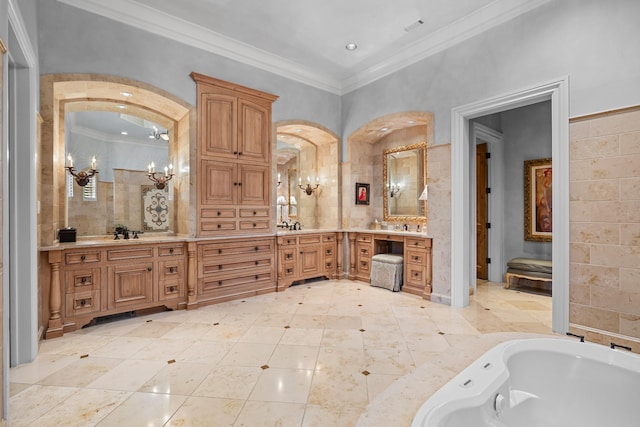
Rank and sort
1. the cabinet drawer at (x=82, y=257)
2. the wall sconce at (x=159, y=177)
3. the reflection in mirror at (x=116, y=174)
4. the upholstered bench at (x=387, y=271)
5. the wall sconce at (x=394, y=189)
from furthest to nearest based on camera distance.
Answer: the wall sconce at (x=394, y=189) < the upholstered bench at (x=387, y=271) < the wall sconce at (x=159, y=177) < the reflection in mirror at (x=116, y=174) < the cabinet drawer at (x=82, y=257)

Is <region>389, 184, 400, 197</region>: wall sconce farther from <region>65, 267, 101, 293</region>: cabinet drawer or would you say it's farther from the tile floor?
<region>65, 267, 101, 293</region>: cabinet drawer

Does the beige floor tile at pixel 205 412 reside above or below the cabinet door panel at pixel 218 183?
below

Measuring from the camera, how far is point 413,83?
14.2 ft

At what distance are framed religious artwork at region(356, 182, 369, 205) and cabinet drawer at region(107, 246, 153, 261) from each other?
3381 mm

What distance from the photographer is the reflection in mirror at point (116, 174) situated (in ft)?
12.5

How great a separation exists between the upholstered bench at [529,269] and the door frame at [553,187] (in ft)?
4.48

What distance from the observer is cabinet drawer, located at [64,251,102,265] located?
3.01 meters

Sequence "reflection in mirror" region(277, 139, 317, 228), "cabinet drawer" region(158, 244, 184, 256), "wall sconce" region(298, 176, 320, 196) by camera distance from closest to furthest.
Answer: "cabinet drawer" region(158, 244, 184, 256) < "wall sconce" region(298, 176, 320, 196) < "reflection in mirror" region(277, 139, 317, 228)

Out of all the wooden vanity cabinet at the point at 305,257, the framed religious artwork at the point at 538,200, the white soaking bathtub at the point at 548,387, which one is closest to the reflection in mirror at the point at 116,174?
the wooden vanity cabinet at the point at 305,257

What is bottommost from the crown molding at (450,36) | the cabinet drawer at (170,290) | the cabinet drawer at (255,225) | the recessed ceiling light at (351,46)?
the cabinet drawer at (170,290)

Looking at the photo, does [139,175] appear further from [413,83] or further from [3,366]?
[413,83]

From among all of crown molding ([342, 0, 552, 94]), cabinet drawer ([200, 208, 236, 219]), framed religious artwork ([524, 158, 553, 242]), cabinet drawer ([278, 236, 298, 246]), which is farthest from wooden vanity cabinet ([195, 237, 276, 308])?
framed religious artwork ([524, 158, 553, 242])

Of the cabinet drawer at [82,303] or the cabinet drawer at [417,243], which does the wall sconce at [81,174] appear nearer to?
the cabinet drawer at [82,303]

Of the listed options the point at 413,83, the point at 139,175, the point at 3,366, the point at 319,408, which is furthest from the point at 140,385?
the point at 413,83
